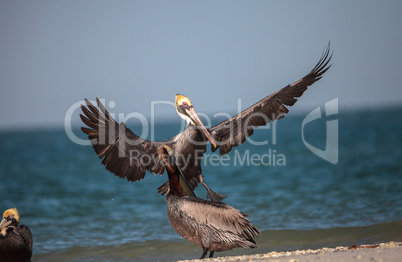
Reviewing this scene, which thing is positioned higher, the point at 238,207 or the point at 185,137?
the point at 185,137

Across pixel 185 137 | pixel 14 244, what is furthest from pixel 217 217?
pixel 14 244

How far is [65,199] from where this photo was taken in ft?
50.6

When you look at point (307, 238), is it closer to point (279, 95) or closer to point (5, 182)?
point (279, 95)

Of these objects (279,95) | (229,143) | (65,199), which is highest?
(279,95)

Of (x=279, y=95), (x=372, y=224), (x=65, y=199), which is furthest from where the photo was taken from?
(x=65, y=199)

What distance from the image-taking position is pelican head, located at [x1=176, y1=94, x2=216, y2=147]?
7191 millimetres

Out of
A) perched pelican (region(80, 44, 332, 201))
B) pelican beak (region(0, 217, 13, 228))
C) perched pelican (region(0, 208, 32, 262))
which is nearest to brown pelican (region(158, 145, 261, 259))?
perched pelican (region(80, 44, 332, 201))

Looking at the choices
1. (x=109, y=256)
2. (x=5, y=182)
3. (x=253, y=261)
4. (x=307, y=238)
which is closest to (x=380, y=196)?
(x=307, y=238)

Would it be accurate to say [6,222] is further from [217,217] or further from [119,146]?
[217,217]

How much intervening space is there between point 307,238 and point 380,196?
4393mm

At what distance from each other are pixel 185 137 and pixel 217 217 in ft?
5.39

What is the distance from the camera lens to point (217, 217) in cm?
585

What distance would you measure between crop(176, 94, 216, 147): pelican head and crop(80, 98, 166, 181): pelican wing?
0.50 m

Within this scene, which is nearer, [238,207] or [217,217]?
[217,217]
